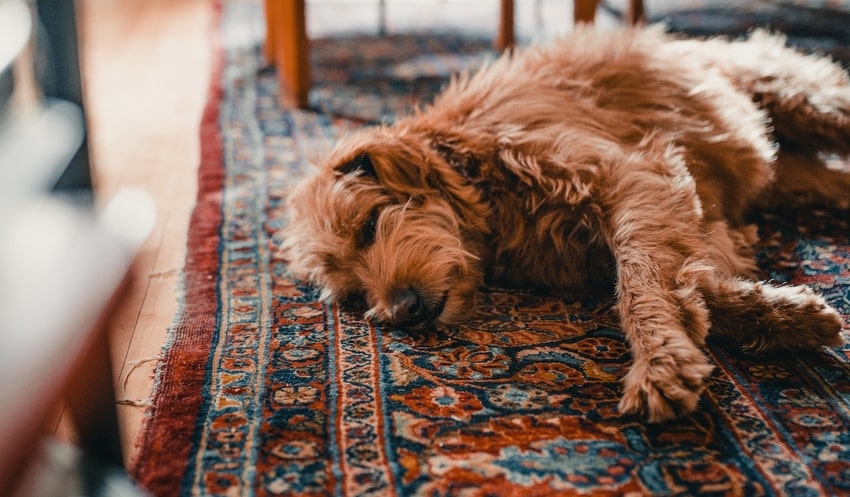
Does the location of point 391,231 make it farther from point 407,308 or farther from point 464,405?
point 464,405

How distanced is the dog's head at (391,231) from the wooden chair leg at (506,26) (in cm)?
270

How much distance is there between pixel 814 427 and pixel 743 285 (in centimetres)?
46

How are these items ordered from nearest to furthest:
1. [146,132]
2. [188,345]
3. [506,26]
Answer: [188,345] → [146,132] → [506,26]

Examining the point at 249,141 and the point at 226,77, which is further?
the point at 226,77

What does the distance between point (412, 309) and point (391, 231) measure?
228 millimetres

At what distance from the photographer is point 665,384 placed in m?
1.59

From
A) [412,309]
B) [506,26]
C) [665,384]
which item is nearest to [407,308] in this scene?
[412,309]

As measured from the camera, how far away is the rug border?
58.7 inches

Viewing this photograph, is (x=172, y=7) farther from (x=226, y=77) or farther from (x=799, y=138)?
(x=799, y=138)

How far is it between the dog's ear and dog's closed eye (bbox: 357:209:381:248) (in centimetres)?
10

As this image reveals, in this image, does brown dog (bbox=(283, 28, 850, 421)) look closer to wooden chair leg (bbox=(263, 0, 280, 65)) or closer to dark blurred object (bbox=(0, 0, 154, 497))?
dark blurred object (bbox=(0, 0, 154, 497))

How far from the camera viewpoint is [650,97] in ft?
8.20

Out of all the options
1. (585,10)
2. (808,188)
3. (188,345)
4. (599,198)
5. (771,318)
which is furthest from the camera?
(585,10)

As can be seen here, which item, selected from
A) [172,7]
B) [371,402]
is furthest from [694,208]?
[172,7]
